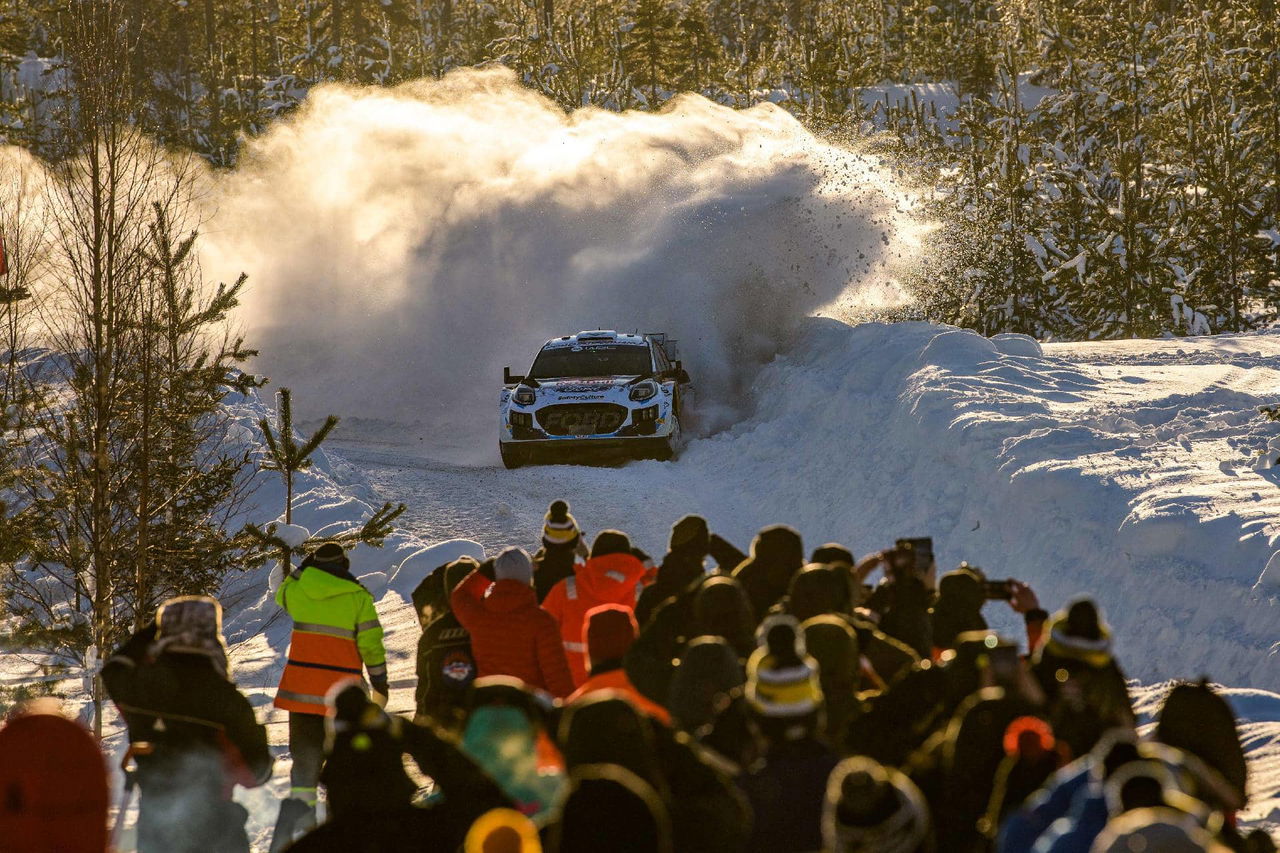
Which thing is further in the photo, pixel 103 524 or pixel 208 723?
pixel 103 524

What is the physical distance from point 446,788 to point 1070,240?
3059 centimetres

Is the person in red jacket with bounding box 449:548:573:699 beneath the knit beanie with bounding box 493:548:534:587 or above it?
beneath

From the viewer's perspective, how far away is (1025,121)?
3125 cm

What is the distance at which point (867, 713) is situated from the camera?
4.51 m

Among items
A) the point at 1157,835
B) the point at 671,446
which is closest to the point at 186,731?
the point at 1157,835

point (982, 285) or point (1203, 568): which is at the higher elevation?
point (982, 285)

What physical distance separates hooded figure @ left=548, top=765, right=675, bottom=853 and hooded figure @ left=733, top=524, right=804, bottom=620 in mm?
3101

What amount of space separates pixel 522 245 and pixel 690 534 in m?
19.1

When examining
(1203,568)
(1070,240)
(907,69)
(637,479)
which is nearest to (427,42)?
(907,69)

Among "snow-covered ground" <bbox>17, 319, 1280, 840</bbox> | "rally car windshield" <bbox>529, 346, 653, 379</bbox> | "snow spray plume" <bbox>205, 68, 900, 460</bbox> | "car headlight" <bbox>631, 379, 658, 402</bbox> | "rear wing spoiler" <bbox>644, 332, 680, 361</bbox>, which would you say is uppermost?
"snow spray plume" <bbox>205, 68, 900, 460</bbox>

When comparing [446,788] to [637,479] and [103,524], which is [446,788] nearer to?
[103,524]

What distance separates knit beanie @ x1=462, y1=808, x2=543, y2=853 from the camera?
312 cm

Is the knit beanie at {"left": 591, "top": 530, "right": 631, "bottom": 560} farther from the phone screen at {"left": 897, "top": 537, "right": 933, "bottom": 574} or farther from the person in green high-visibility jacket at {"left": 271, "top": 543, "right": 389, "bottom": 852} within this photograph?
the phone screen at {"left": 897, "top": 537, "right": 933, "bottom": 574}

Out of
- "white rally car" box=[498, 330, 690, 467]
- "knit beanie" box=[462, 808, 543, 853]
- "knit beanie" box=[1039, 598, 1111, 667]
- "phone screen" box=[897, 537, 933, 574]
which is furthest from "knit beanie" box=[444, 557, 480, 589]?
"white rally car" box=[498, 330, 690, 467]
